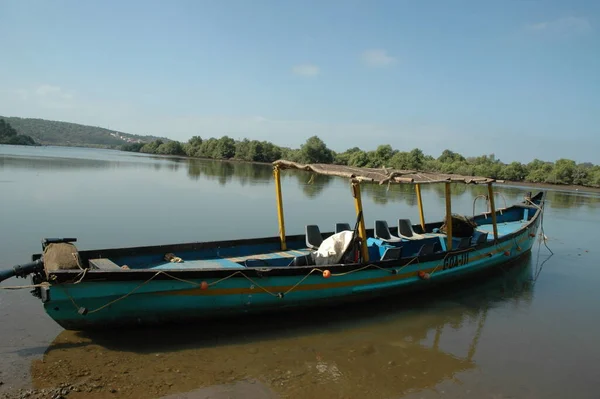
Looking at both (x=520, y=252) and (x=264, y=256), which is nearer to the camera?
(x=264, y=256)

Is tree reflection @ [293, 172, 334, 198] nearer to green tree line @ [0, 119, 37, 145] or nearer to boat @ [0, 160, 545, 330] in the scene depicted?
boat @ [0, 160, 545, 330]

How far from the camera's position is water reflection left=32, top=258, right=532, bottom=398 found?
594cm

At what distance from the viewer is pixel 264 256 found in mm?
9930

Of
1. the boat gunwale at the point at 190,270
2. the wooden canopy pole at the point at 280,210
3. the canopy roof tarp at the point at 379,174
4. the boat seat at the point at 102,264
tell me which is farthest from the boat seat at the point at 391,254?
the boat seat at the point at 102,264

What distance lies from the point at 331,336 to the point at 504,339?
3847 mm

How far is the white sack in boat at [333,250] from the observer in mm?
8945

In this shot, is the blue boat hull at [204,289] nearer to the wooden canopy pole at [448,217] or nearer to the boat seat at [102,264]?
the boat seat at [102,264]

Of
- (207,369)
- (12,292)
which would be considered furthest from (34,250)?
(207,369)

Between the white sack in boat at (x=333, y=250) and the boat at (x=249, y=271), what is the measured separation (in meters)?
0.02

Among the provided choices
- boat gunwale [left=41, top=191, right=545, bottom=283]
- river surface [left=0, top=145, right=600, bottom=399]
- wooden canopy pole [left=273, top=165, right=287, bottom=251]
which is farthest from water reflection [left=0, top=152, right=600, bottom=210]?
boat gunwale [left=41, top=191, right=545, bottom=283]

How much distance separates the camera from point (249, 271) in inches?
292

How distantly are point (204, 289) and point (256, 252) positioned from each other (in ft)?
10.7

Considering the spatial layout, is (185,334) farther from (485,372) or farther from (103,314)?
(485,372)

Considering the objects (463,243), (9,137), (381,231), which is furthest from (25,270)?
(9,137)
